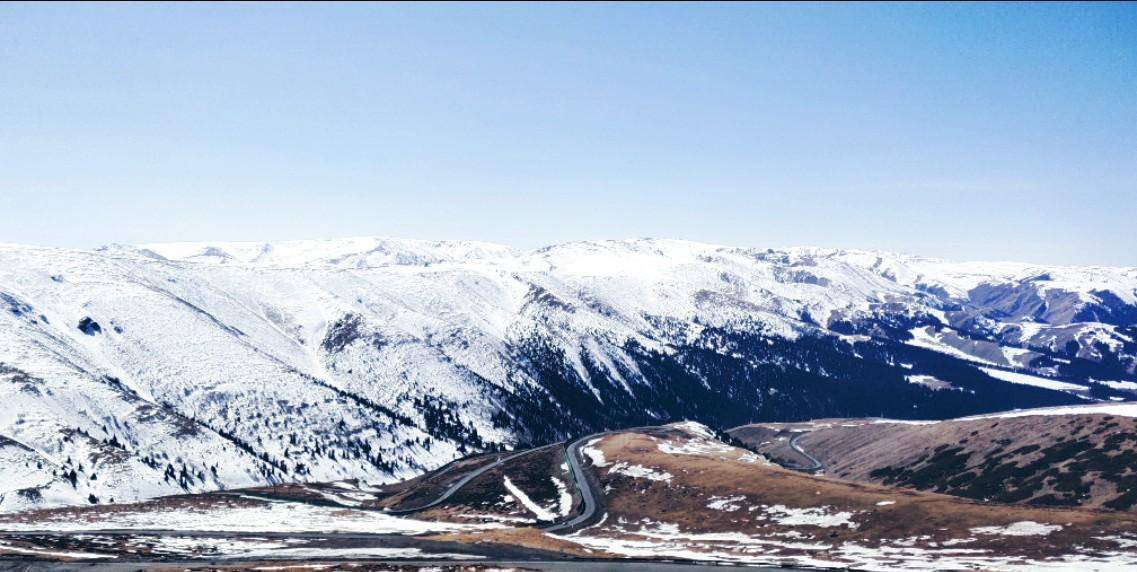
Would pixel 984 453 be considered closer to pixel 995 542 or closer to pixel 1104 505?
pixel 1104 505

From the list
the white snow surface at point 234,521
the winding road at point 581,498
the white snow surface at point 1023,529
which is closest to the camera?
the white snow surface at point 1023,529

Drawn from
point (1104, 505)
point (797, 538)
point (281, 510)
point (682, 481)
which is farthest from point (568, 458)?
point (1104, 505)

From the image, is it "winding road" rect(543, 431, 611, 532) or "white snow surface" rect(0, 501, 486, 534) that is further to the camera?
"winding road" rect(543, 431, 611, 532)

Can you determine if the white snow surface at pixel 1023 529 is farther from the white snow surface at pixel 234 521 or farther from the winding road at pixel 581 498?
the white snow surface at pixel 234 521

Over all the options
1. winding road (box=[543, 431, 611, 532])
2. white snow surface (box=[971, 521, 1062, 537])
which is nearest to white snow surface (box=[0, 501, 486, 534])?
winding road (box=[543, 431, 611, 532])

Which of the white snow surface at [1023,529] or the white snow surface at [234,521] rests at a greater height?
the white snow surface at [1023,529]

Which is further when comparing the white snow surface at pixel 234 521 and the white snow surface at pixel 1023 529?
the white snow surface at pixel 234 521

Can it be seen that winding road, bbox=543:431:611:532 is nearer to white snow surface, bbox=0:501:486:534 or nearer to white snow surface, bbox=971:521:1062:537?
white snow surface, bbox=0:501:486:534

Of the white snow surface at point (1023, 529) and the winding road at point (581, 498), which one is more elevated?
the white snow surface at point (1023, 529)

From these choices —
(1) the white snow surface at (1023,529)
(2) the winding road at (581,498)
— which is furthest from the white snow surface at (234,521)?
(1) the white snow surface at (1023,529)

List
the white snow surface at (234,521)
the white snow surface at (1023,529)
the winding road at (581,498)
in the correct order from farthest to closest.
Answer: the winding road at (581,498) < the white snow surface at (234,521) < the white snow surface at (1023,529)

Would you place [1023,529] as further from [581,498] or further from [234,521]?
[234,521]
